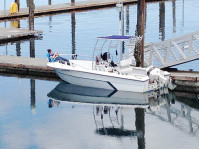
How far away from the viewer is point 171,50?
42.8 metres

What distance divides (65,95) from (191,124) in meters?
8.82

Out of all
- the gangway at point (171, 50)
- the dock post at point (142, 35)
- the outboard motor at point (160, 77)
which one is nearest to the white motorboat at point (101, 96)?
the outboard motor at point (160, 77)

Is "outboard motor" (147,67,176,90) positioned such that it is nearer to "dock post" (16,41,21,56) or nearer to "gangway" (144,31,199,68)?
"gangway" (144,31,199,68)

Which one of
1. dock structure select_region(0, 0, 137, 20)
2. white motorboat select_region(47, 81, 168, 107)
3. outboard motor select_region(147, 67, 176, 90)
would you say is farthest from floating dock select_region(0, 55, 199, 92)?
dock structure select_region(0, 0, 137, 20)

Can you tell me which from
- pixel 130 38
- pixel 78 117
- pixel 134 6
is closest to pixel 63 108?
pixel 78 117

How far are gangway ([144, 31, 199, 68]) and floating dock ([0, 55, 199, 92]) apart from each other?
1.00 m

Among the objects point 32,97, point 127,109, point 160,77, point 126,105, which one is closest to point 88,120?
point 127,109

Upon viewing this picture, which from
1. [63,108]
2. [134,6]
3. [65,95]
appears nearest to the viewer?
[63,108]

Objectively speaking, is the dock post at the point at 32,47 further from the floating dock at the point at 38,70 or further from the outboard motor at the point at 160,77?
the outboard motor at the point at 160,77

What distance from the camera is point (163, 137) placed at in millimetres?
31688

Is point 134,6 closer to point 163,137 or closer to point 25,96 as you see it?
point 25,96

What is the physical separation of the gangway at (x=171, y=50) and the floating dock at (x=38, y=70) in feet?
3.27

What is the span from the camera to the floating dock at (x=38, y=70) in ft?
130

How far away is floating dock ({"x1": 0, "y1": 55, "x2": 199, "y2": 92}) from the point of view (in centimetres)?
3969
